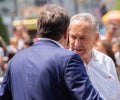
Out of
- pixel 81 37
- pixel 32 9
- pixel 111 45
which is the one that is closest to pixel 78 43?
pixel 81 37

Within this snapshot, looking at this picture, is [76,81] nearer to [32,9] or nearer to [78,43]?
[78,43]

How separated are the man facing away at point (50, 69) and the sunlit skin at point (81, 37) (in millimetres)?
730

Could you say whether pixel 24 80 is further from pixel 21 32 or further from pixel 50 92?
pixel 21 32

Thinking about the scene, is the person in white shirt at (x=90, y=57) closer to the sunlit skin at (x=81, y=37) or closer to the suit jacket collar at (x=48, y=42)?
the sunlit skin at (x=81, y=37)

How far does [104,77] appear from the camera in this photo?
4.35 m

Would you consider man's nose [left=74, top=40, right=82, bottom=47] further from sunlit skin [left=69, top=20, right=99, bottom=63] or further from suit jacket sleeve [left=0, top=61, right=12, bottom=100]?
suit jacket sleeve [left=0, top=61, right=12, bottom=100]

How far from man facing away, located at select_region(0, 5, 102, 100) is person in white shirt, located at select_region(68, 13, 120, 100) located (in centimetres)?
76

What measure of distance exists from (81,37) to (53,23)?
886 mm

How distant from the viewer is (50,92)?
3.39 meters

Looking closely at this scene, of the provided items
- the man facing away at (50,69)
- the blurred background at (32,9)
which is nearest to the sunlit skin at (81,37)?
the man facing away at (50,69)

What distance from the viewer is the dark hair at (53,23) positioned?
349 centimetres

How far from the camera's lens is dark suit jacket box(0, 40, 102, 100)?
10.9 feet

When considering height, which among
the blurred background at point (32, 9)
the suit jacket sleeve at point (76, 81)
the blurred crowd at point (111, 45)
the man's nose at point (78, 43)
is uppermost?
the suit jacket sleeve at point (76, 81)

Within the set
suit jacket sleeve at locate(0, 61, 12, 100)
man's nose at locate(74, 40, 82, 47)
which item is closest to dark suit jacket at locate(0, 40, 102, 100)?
suit jacket sleeve at locate(0, 61, 12, 100)
